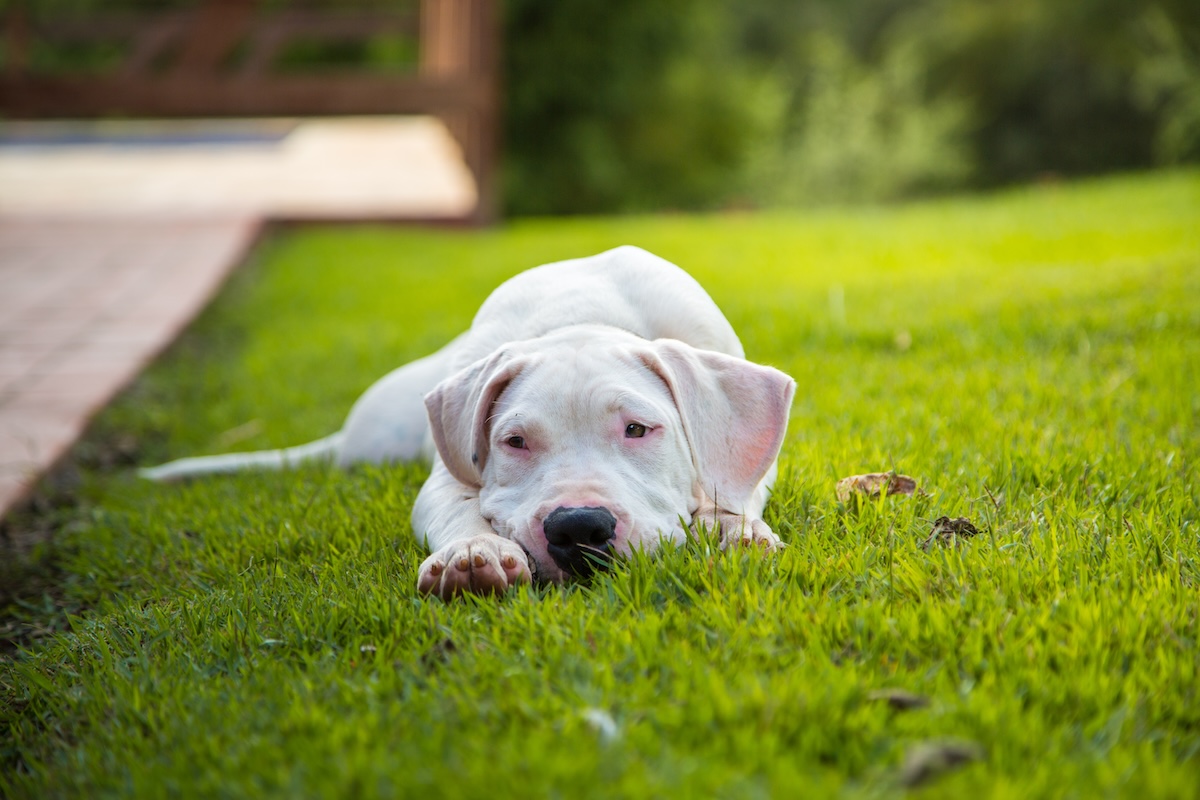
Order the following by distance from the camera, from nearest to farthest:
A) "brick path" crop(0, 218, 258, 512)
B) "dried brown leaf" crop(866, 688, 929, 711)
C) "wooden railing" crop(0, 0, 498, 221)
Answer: "dried brown leaf" crop(866, 688, 929, 711)
"brick path" crop(0, 218, 258, 512)
"wooden railing" crop(0, 0, 498, 221)

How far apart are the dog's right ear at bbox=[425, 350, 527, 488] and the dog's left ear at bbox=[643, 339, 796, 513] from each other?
42 centimetres

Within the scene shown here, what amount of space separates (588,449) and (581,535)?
0.90 feet

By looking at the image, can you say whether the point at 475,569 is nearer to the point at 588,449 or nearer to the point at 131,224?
the point at 588,449

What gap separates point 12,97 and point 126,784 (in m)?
11.5

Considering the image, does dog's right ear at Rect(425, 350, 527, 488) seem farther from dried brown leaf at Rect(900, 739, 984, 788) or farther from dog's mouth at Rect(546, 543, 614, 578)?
dried brown leaf at Rect(900, 739, 984, 788)

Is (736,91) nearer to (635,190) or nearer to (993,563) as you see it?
(635,190)

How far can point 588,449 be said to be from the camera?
2.97 meters

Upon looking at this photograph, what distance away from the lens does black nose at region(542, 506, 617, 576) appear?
2.77 m

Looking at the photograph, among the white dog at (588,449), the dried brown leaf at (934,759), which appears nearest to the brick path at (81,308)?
the white dog at (588,449)

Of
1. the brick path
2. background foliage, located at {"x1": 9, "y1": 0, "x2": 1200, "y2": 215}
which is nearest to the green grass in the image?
the brick path

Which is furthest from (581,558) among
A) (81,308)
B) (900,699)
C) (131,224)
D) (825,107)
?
(825,107)

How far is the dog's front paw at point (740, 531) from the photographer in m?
2.92

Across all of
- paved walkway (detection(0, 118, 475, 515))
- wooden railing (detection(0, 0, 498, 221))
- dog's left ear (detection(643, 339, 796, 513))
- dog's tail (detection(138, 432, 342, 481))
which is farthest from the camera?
wooden railing (detection(0, 0, 498, 221))

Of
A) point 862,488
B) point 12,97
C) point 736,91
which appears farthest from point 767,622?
point 736,91
